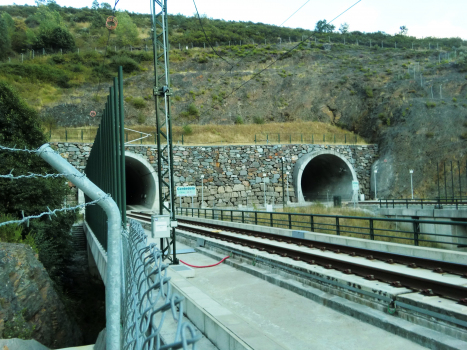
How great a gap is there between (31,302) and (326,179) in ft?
134

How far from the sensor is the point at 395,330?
5238 mm

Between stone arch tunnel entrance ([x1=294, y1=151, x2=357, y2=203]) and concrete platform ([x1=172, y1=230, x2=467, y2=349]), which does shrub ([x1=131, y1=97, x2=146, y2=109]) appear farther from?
concrete platform ([x1=172, y1=230, x2=467, y2=349])

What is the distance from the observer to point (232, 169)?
4031 centimetres

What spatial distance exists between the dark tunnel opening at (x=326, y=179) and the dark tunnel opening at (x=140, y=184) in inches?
705

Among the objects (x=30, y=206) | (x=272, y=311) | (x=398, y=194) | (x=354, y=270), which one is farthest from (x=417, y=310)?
(x=398, y=194)

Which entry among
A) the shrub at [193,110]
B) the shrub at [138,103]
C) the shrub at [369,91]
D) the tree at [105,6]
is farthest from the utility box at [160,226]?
the tree at [105,6]

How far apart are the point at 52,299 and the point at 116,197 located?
13.4ft

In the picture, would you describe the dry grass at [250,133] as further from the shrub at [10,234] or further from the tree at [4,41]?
the tree at [4,41]

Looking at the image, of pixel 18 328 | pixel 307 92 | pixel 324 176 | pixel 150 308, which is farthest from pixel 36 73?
pixel 150 308

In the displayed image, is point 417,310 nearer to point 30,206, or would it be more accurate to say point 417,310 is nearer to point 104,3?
point 30,206

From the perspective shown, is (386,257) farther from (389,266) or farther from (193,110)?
(193,110)

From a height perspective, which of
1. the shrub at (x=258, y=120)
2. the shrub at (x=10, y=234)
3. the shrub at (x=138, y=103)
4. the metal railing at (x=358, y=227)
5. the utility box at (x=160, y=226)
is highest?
the shrub at (x=138, y=103)

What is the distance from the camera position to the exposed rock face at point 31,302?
9.12 m

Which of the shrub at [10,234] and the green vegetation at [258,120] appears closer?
the shrub at [10,234]
